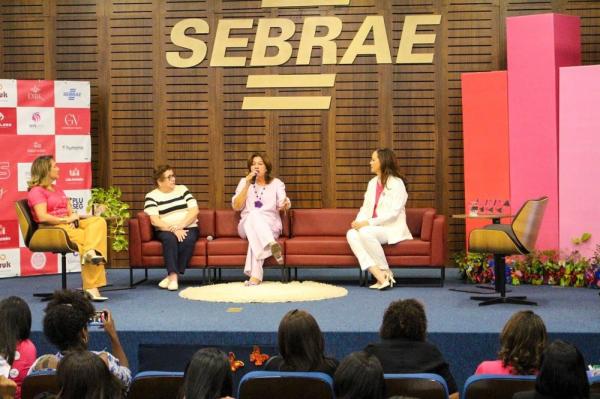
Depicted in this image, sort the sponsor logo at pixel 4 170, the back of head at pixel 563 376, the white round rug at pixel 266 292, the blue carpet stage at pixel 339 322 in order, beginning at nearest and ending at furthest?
the back of head at pixel 563 376 → the blue carpet stage at pixel 339 322 → the white round rug at pixel 266 292 → the sponsor logo at pixel 4 170

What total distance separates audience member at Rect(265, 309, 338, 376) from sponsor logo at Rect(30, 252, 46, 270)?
6.09 metres

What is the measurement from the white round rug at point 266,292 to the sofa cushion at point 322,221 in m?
0.67

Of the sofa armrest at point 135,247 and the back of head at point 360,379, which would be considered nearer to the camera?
the back of head at point 360,379

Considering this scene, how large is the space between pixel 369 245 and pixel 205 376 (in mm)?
5184

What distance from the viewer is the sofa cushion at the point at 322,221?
878 cm

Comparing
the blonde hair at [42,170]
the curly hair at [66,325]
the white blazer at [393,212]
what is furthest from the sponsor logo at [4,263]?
the curly hair at [66,325]

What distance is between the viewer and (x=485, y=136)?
8.70 m

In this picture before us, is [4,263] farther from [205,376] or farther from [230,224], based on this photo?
[205,376]

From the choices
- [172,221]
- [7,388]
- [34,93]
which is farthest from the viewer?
[34,93]

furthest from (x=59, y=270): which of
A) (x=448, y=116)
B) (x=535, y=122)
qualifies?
(x=535, y=122)

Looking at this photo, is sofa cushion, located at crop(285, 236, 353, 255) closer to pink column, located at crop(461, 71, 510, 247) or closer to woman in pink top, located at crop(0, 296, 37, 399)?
pink column, located at crop(461, 71, 510, 247)

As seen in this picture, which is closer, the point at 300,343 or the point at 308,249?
the point at 300,343

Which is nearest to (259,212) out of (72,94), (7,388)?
(72,94)

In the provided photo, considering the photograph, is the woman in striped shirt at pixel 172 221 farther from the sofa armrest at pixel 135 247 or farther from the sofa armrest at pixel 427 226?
the sofa armrest at pixel 427 226
